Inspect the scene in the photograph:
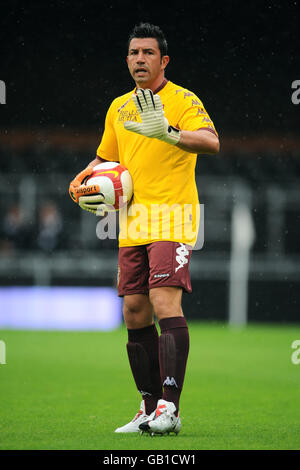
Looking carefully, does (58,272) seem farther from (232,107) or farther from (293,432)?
(293,432)

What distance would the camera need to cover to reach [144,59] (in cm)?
470

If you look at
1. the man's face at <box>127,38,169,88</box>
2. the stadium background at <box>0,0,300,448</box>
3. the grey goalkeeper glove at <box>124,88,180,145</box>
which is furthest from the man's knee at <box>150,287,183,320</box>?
the stadium background at <box>0,0,300,448</box>

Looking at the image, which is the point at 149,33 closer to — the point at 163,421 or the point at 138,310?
the point at 138,310

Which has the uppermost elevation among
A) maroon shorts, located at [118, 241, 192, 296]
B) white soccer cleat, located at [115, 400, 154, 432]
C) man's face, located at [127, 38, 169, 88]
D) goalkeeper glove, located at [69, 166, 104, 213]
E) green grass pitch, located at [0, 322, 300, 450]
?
man's face, located at [127, 38, 169, 88]

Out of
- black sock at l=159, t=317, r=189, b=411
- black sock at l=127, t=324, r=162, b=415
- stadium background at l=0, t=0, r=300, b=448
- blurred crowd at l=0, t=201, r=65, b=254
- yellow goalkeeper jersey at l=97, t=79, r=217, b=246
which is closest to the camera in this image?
black sock at l=159, t=317, r=189, b=411

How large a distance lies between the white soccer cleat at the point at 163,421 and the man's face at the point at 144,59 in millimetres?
1713

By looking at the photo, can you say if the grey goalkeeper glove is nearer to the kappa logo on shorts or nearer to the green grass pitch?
the kappa logo on shorts

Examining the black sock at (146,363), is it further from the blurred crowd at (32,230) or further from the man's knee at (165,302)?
the blurred crowd at (32,230)

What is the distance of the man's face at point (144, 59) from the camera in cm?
470

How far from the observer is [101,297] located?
12.6m

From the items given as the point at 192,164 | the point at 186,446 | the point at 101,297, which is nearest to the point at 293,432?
the point at 186,446

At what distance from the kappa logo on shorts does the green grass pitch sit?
867mm

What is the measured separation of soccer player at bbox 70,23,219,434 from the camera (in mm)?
4465

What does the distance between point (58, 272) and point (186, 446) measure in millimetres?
9869
